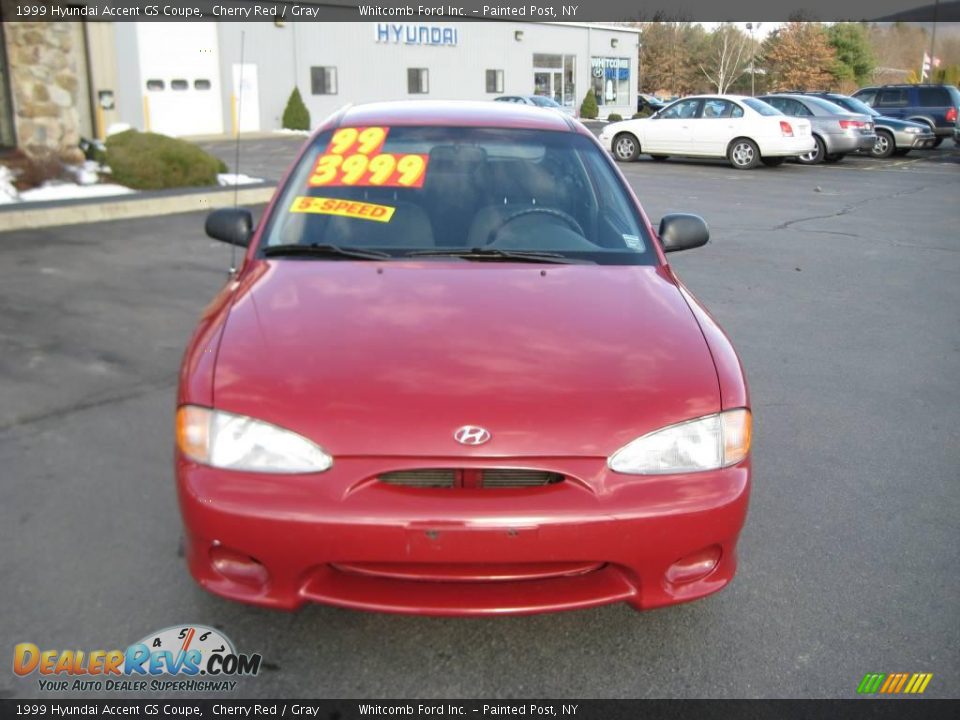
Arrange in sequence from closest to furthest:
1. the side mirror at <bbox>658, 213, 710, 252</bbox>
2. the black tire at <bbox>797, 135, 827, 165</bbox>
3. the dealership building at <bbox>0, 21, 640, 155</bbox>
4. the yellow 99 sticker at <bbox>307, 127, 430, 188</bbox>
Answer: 1. the yellow 99 sticker at <bbox>307, 127, 430, 188</bbox>
2. the side mirror at <bbox>658, 213, 710, 252</bbox>
3. the black tire at <bbox>797, 135, 827, 165</bbox>
4. the dealership building at <bbox>0, 21, 640, 155</bbox>

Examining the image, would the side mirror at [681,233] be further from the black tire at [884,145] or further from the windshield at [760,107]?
the black tire at [884,145]

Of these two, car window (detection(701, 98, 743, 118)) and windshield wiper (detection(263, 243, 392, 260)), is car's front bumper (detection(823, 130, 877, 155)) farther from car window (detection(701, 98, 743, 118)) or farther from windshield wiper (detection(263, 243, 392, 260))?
windshield wiper (detection(263, 243, 392, 260))

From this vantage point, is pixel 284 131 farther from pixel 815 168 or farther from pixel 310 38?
pixel 815 168

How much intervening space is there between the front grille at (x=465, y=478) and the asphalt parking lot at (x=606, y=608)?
1.97 feet

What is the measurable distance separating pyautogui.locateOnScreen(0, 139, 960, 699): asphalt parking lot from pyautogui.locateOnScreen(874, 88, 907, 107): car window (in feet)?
68.0

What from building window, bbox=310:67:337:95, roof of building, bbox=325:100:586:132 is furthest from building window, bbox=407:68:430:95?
roof of building, bbox=325:100:586:132

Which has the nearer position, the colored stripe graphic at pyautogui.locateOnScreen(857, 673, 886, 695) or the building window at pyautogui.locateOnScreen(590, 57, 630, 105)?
the colored stripe graphic at pyautogui.locateOnScreen(857, 673, 886, 695)

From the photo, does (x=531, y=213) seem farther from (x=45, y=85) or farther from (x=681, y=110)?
(x=681, y=110)

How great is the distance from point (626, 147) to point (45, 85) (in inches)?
514

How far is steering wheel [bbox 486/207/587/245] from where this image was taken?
3754 millimetres

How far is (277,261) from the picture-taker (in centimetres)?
348

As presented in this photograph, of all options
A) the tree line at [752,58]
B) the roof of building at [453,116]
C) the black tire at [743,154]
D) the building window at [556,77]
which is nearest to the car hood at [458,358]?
the roof of building at [453,116]

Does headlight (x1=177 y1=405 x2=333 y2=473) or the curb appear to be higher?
headlight (x1=177 y1=405 x2=333 y2=473)

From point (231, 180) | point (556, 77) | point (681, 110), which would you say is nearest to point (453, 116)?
point (231, 180)
